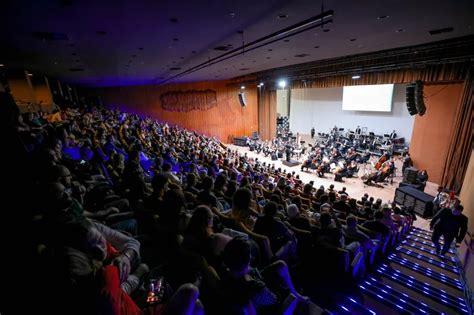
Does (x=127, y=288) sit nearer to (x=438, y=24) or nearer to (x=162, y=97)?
(x=438, y=24)

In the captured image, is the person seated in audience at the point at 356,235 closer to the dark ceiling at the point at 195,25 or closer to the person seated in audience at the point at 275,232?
the person seated in audience at the point at 275,232

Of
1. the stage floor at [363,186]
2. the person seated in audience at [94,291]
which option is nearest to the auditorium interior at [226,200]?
the person seated in audience at [94,291]

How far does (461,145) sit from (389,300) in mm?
9658

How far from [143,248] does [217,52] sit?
6.52 metres

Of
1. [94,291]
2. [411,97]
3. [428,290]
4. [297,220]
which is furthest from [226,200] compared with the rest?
[411,97]

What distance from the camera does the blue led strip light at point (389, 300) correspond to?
274 cm

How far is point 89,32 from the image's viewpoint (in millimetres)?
4688

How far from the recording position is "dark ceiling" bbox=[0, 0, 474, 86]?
12.1ft

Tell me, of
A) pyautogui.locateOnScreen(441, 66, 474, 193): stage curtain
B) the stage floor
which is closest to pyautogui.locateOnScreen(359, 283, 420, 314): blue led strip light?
the stage floor

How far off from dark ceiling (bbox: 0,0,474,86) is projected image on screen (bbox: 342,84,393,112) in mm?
9344

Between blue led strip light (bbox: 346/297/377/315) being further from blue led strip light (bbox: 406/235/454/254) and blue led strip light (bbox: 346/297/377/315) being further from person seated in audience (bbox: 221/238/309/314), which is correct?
blue led strip light (bbox: 406/235/454/254)

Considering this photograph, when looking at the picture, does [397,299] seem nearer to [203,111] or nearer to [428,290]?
[428,290]

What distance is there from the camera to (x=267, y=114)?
804 inches

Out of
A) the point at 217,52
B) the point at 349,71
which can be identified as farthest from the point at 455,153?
the point at 217,52
